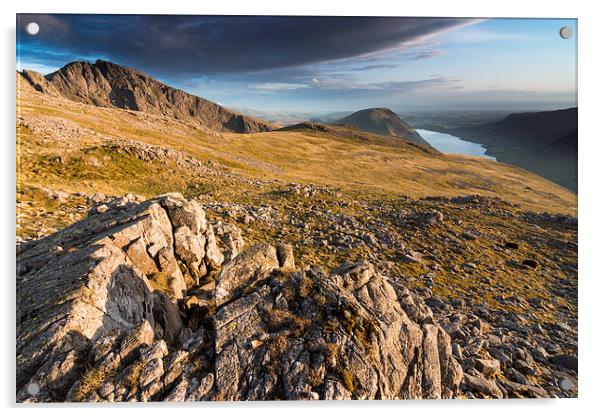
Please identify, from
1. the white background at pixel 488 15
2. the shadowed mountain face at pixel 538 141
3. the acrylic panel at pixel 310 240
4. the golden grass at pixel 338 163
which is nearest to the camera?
the acrylic panel at pixel 310 240

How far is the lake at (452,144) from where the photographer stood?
11.7m

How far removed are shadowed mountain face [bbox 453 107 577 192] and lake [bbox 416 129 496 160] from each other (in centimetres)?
25

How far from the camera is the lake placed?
38.5 feet

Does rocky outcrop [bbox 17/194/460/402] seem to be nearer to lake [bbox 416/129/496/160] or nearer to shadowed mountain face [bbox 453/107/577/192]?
shadowed mountain face [bbox 453/107/577/192]

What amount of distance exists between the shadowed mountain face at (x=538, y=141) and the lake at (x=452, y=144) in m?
0.25

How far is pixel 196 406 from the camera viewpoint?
19.8 ft

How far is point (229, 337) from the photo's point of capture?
223 inches

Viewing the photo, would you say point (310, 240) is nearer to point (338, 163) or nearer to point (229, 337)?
point (229, 337)

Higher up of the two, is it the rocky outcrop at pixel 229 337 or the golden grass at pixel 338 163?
the golden grass at pixel 338 163

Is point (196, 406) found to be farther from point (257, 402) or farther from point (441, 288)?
point (441, 288)

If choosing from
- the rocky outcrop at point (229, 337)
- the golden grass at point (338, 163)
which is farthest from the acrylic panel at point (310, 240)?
the golden grass at point (338, 163)

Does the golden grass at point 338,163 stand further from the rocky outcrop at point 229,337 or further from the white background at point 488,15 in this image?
the rocky outcrop at point 229,337

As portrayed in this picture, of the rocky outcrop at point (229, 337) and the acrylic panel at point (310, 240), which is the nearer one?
the rocky outcrop at point (229, 337)

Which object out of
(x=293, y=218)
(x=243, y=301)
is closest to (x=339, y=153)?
(x=293, y=218)
